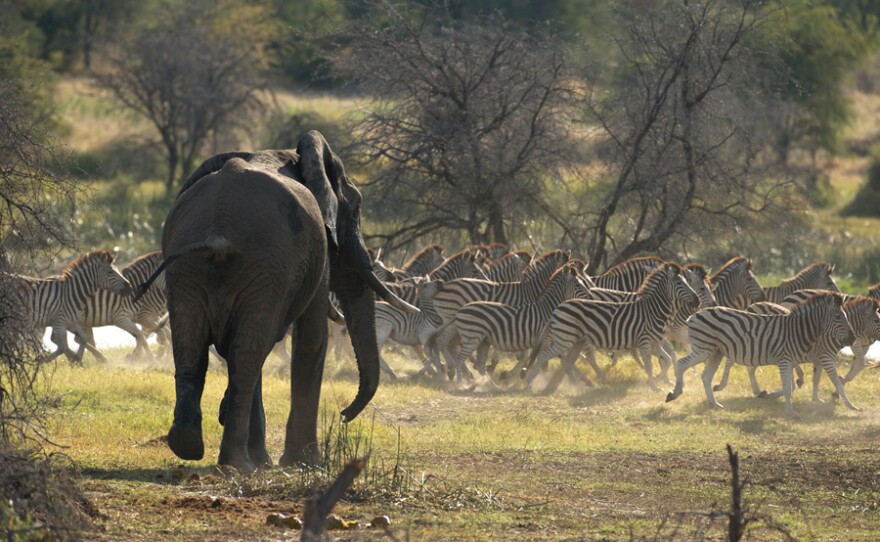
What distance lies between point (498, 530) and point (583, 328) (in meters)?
9.19

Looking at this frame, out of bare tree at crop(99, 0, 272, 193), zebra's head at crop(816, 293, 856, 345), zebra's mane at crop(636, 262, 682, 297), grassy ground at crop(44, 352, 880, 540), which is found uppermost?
bare tree at crop(99, 0, 272, 193)

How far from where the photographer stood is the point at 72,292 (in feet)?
60.3

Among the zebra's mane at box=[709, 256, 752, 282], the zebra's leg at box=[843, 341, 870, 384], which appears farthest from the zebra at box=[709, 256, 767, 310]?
the zebra's leg at box=[843, 341, 870, 384]

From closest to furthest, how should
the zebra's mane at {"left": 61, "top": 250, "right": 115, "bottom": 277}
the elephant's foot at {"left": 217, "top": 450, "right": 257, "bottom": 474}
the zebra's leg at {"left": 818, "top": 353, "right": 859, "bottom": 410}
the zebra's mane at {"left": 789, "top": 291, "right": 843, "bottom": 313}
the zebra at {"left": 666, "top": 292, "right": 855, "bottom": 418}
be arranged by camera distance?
the elephant's foot at {"left": 217, "top": 450, "right": 257, "bottom": 474} < the zebra's leg at {"left": 818, "top": 353, "right": 859, "bottom": 410} < the zebra at {"left": 666, "top": 292, "right": 855, "bottom": 418} < the zebra's mane at {"left": 789, "top": 291, "right": 843, "bottom": 313} < the zebra's mane at {"left": 61, "top": 250, "right": 115, "bottom": 277}

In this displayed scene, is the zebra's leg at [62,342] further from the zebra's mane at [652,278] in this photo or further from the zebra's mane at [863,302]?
the zebra's mane at [863,302]

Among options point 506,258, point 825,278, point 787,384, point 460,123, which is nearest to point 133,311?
point 506,258

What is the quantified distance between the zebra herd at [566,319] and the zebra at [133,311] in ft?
0.06

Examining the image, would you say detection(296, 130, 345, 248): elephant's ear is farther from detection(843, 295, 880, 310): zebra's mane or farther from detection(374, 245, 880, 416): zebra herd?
detection(843, 295, 880, 310): zebra's mane

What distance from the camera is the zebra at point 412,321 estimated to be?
18.6 meters

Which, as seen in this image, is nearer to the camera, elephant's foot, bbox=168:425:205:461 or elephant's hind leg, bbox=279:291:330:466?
elephant's foot, bbox=168:425:205:461

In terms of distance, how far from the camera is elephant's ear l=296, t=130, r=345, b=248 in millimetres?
10289

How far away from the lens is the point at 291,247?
9453 millimetres

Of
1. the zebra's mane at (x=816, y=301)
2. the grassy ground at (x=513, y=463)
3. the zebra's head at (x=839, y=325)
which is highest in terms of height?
the zebra's mane at (x=816, y=301)

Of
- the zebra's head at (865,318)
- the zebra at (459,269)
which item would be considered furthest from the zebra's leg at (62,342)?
the zebra's head at (865,318)
